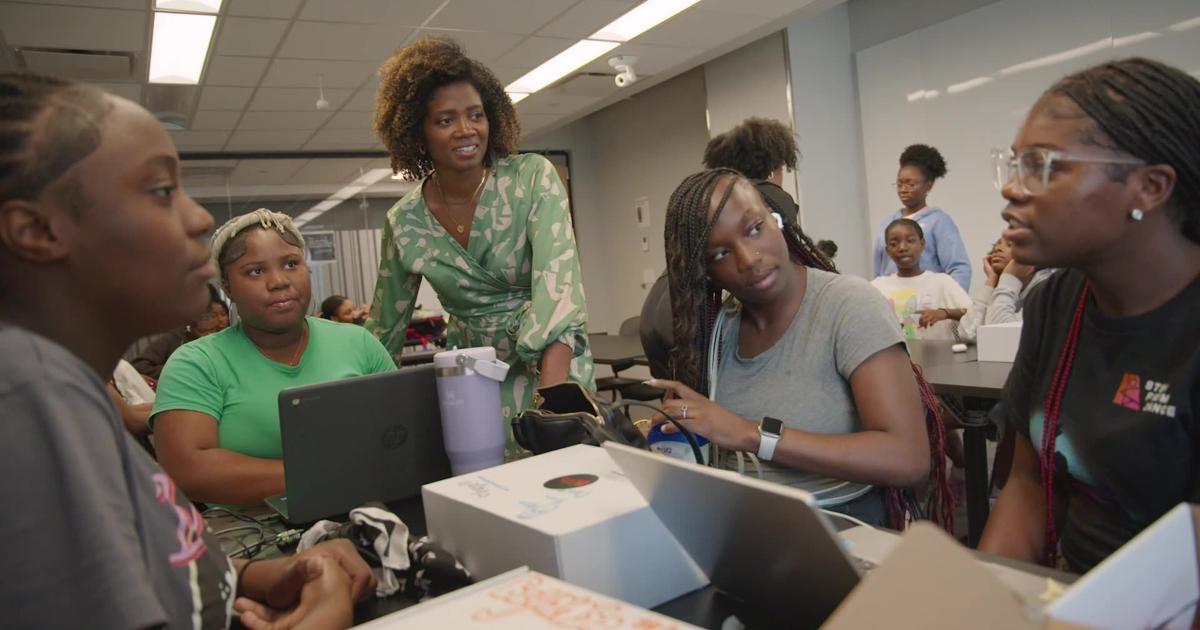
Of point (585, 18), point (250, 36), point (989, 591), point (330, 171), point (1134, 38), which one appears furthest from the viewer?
point (330, 171)

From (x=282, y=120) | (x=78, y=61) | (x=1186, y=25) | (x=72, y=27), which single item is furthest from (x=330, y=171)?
(x=1186, y=25)

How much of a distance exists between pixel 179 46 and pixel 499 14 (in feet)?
6.18

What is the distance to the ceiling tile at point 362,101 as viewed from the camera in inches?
232

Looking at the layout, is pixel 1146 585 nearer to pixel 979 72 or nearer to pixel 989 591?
pixel 989 591

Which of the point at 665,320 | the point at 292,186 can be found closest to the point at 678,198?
the point at 665,320

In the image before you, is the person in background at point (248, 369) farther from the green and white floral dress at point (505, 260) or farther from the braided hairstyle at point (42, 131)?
the braided hairstyle at point (42, 131)

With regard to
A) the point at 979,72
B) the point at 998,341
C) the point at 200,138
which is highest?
the point at 200,138

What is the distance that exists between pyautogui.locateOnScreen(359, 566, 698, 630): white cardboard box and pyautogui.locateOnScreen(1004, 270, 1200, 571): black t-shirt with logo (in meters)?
0.72

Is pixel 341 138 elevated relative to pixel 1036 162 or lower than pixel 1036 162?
elevated

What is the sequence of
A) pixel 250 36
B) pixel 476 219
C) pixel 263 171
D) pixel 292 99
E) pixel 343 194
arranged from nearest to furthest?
pixel 476 219 < pixel 250 36 < pixel 292 99 < pixel 263 171 < pixel 343 194

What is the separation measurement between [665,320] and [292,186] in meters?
7.19

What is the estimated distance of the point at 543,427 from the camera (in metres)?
1.23

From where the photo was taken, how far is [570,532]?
780 millimetres

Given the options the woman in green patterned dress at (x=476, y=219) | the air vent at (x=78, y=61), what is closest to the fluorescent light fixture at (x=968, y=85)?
the woman in green patterned dress at (x=476, y=219)
